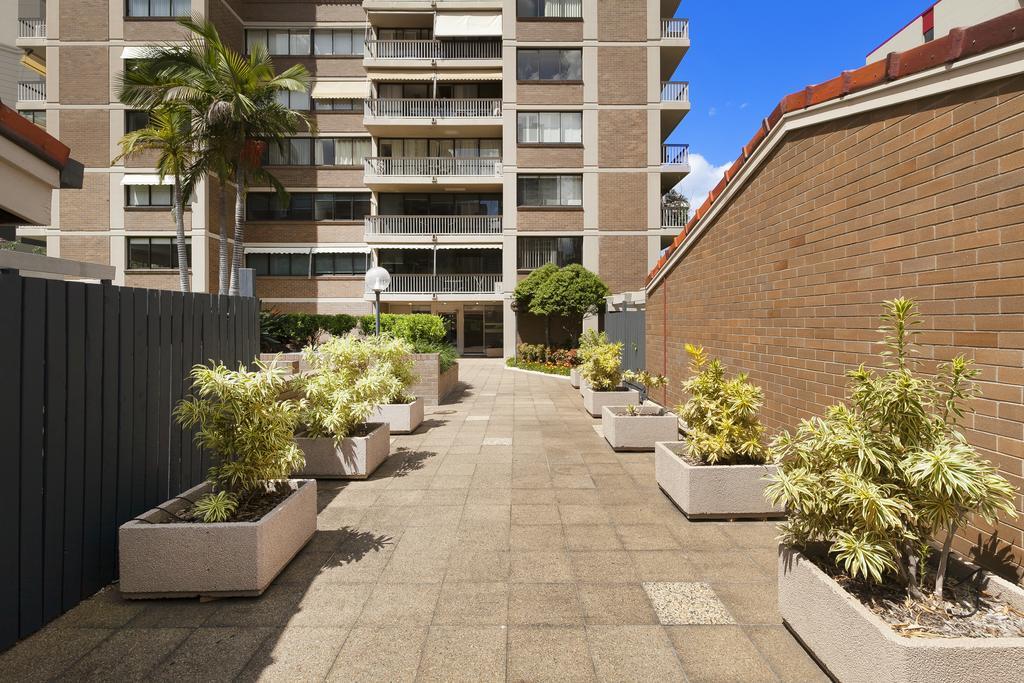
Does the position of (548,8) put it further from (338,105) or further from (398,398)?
(398,398)

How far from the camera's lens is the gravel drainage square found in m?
3.51

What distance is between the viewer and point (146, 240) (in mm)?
26188

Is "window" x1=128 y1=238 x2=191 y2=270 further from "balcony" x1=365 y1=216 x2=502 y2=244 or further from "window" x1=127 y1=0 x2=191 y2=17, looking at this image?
"window" x1=127 y1=0 x2=191 y2=17

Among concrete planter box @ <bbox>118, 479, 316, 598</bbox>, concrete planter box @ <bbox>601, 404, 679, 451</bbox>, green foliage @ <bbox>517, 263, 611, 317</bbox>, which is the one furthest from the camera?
green foliage @ <bbox>517, 263, 611, 317</bbox>

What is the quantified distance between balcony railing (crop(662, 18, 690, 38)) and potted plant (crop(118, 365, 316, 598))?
28288 millimetres

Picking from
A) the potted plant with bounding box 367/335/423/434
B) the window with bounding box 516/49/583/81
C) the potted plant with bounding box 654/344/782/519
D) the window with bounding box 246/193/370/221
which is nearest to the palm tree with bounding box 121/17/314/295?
the window with bounding box 246/193/370/221

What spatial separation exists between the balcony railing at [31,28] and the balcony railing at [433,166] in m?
16.8

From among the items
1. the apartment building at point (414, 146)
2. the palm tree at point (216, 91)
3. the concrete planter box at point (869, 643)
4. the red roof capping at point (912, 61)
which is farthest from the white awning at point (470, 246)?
the concrete planter box at point (869, 643)

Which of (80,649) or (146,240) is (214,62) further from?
(80,649)

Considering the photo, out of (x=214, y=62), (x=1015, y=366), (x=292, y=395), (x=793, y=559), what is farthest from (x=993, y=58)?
(x=214, y=62)

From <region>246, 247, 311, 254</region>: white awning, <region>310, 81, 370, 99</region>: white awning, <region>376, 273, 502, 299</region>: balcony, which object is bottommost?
<region>376, 273, 502, 299</region>: balcony

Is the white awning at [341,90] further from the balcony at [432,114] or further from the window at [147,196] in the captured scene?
the window at [147,196]

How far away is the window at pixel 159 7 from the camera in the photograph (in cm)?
2561

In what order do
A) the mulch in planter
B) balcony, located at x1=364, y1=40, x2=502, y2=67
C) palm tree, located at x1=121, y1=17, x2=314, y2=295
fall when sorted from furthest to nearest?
balcony, located at x1=364, y1=40, x2=502, y2=67
palm tree, located at x1=121, y1=17, x2=314, y2=295
the mulch in planter
